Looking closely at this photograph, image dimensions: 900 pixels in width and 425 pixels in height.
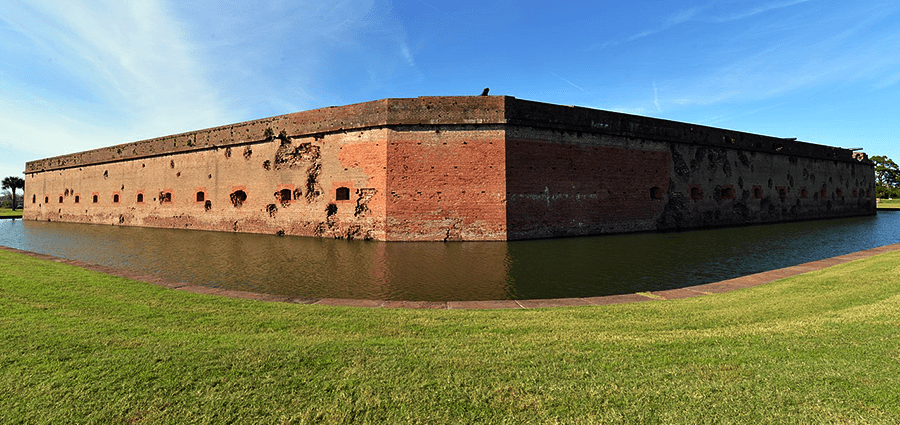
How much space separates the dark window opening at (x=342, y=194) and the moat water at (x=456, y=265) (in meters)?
2.78

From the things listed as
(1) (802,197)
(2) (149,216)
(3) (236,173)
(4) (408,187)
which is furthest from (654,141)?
(2) (149,216)

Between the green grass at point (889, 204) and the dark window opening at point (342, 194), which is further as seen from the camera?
the green grass at point (889, 204)

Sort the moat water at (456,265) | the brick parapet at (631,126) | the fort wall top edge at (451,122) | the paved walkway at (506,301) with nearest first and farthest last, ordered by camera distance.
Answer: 1. the paved walkway at (506,301)
2. the moat water at (456,265)
3. the fort wall top edge at (451,122)
4. the brick parapet at (631,126)

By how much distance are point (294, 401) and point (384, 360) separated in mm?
677

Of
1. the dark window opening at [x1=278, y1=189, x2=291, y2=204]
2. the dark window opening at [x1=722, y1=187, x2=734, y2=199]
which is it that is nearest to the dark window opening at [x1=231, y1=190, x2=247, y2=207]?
the dark window opening at [x1=278, y1=189, x2=291, y2=204]

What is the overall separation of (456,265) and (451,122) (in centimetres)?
661

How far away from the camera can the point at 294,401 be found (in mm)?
2045

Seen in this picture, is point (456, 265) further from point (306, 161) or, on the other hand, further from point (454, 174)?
point (306, 161)

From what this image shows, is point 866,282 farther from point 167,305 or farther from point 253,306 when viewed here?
point 167,305

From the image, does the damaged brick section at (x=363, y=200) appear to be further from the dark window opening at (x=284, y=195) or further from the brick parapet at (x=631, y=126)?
the brick parapet at (x=631, y=126)

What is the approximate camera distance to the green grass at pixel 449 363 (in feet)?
6.38

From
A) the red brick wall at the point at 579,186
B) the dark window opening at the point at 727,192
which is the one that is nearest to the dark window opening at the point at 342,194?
the red brick wall at the point at 579,186

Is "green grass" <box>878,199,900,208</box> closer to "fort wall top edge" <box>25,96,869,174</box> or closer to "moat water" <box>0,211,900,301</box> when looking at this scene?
"fort wall top edge" <box>25,96,869,174</box>

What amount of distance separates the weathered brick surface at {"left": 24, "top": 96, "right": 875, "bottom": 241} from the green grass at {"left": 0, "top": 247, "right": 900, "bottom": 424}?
29.0 ft
